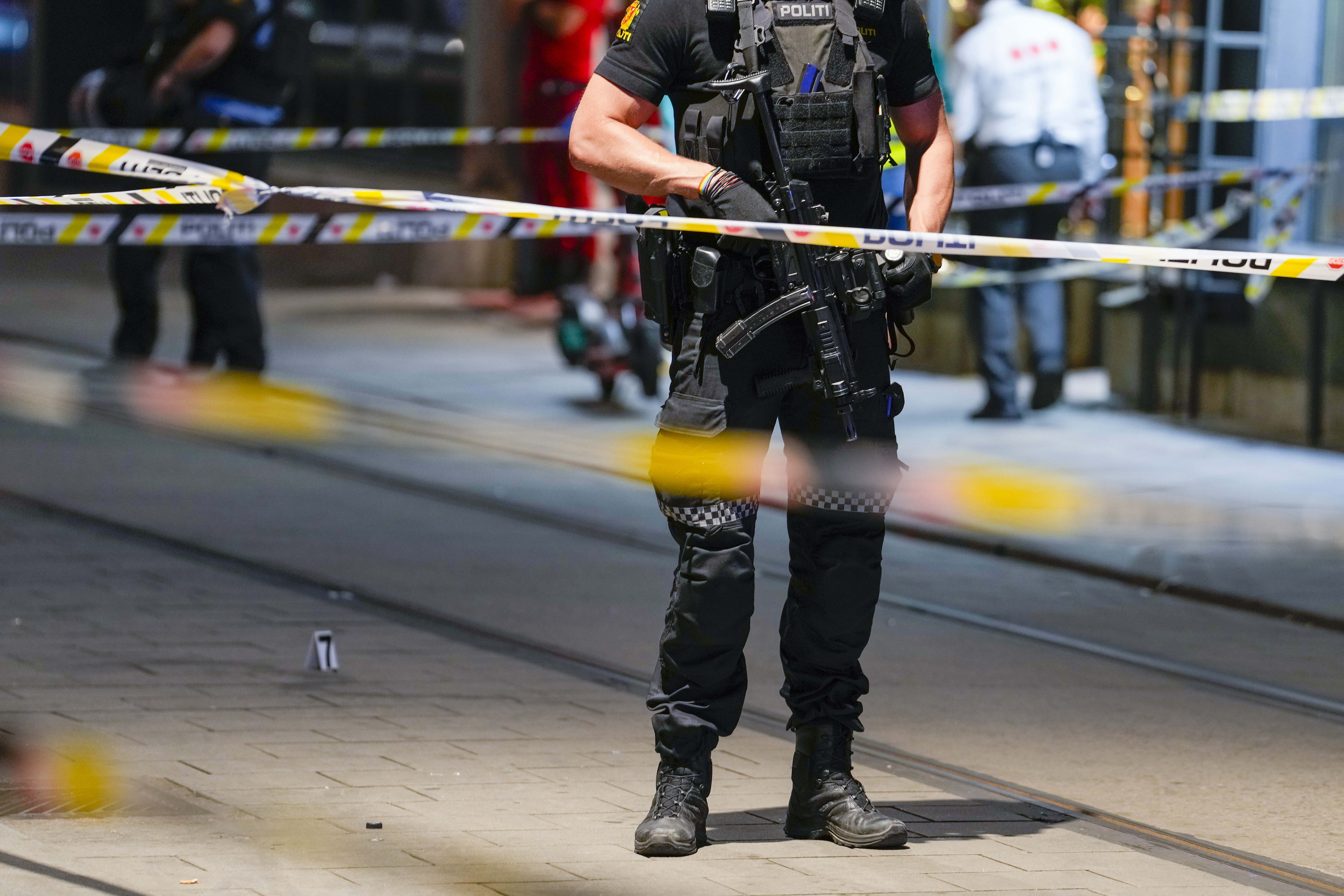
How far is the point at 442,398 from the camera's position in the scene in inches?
444

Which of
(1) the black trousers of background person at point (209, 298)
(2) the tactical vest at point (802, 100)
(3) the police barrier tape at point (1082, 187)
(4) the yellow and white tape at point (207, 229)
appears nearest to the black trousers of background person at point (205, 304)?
(1) the black trousers of background person at point (209, 298)

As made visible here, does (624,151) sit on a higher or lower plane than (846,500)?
higher

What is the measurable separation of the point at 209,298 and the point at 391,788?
269 inches

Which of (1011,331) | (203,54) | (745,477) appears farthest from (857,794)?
(203,54)

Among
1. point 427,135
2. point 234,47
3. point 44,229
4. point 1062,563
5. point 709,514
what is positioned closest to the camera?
point 709,514

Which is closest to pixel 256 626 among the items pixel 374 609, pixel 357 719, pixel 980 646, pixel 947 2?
pixel 374 609

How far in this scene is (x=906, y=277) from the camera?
4.34m

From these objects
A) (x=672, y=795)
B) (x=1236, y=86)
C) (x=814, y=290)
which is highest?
(x=1236, y=86)

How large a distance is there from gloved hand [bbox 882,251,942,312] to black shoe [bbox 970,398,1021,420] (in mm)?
6547

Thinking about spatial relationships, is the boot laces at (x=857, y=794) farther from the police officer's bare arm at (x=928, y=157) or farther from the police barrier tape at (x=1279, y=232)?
the police barrier tape at (x=1279, y=232)

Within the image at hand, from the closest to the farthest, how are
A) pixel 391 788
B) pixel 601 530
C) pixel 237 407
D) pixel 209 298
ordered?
pixel 391 788, pixel 601 530, pixel 237 407, pixel 209 298

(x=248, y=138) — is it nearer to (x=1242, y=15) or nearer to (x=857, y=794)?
(x=1242, y=15)

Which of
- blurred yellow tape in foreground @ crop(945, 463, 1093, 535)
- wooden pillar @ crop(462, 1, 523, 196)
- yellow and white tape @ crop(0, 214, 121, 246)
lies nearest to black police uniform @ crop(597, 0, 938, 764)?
blurred yellow tape in foreground @ crop(945, 463, 1093, 535)

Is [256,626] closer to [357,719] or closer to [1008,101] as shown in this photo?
[357,719]
